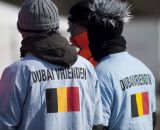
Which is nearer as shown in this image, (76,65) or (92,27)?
(76,65)

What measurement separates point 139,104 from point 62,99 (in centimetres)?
79

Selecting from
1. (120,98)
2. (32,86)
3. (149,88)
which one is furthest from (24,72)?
(149,88)

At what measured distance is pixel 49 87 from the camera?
3.88 meters

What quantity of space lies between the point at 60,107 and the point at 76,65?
30 centimetres

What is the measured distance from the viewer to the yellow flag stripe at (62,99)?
392 centimetres

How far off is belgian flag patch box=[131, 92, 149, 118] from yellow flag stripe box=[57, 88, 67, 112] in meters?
0.69

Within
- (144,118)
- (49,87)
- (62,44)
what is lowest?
(144,118)

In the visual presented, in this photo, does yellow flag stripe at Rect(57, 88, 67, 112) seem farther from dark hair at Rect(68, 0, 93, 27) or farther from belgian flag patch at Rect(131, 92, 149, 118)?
dark hair at Rect(68, 0, 93, 27)

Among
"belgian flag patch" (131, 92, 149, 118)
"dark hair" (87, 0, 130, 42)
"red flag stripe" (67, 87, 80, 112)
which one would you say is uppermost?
"dark hair" (87, 0, 130, 42)

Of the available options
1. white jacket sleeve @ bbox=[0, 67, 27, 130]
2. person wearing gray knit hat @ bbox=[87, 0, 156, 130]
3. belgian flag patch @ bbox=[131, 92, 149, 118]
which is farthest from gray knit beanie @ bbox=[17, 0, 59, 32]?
belgian flag patch @ bbox=[131, 92, 149, 118]

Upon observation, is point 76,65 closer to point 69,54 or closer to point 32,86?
point 69,54

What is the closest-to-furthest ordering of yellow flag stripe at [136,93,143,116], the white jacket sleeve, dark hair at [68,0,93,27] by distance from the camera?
the white jacket sleeve < yellow flag stripe at [136,93,143,116] < dark hair at [68,0,93,27]

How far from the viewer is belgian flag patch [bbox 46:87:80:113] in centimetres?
388

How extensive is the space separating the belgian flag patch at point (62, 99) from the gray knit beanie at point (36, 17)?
0.39m
